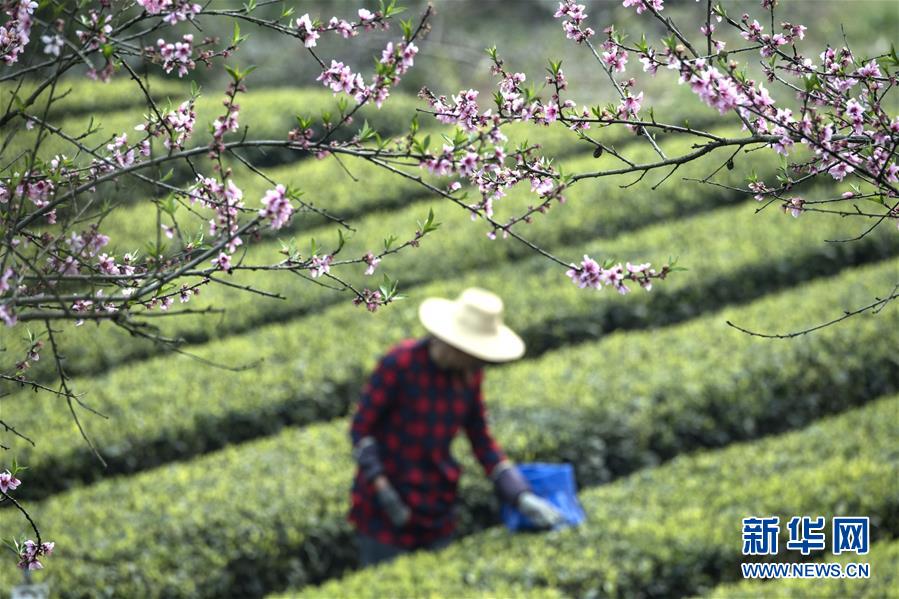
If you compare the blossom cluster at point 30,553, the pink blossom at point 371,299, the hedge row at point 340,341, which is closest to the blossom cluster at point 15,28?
the pink blossom at point 371,299

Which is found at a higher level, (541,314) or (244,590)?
(541,314)

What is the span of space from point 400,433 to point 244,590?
1484 mm

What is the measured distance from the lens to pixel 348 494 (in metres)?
6.05

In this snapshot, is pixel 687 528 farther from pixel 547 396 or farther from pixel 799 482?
pixel 547 396

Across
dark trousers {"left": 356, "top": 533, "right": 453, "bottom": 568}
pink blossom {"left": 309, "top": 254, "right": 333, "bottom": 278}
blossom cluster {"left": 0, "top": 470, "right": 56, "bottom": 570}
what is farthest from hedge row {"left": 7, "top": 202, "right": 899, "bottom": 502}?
pink blossom {"left": 309, "top": 254, "right": 333, "bottom": 278}

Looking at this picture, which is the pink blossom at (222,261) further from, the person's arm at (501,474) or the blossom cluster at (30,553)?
the person's arm at (501,474)

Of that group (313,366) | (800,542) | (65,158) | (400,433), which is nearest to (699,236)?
(313,366)

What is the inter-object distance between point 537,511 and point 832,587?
148cm

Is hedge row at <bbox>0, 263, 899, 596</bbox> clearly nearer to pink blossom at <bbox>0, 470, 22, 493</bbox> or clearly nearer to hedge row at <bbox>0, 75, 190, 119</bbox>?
pink blossom at <bbox>0, 470, 22, 493</bbox>

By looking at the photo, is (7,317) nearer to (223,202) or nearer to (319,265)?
(223,202)

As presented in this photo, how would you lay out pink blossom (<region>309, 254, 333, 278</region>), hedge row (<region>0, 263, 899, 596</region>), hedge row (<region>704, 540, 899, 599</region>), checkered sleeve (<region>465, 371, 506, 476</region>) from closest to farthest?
pink blossom (<region>309, 254, 333, 278</region>) → hedge row (<region>704, 540, 899, 599</region>) → checkered sleeve (<region>465, 371, 506, 476</region>) → hedge row (<region>0, 263, 899, 596</region>)

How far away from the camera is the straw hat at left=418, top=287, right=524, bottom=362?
16.1 feet

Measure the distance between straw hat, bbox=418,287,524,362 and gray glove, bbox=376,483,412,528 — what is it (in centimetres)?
78

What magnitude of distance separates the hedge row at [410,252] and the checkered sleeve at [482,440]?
323 cm
